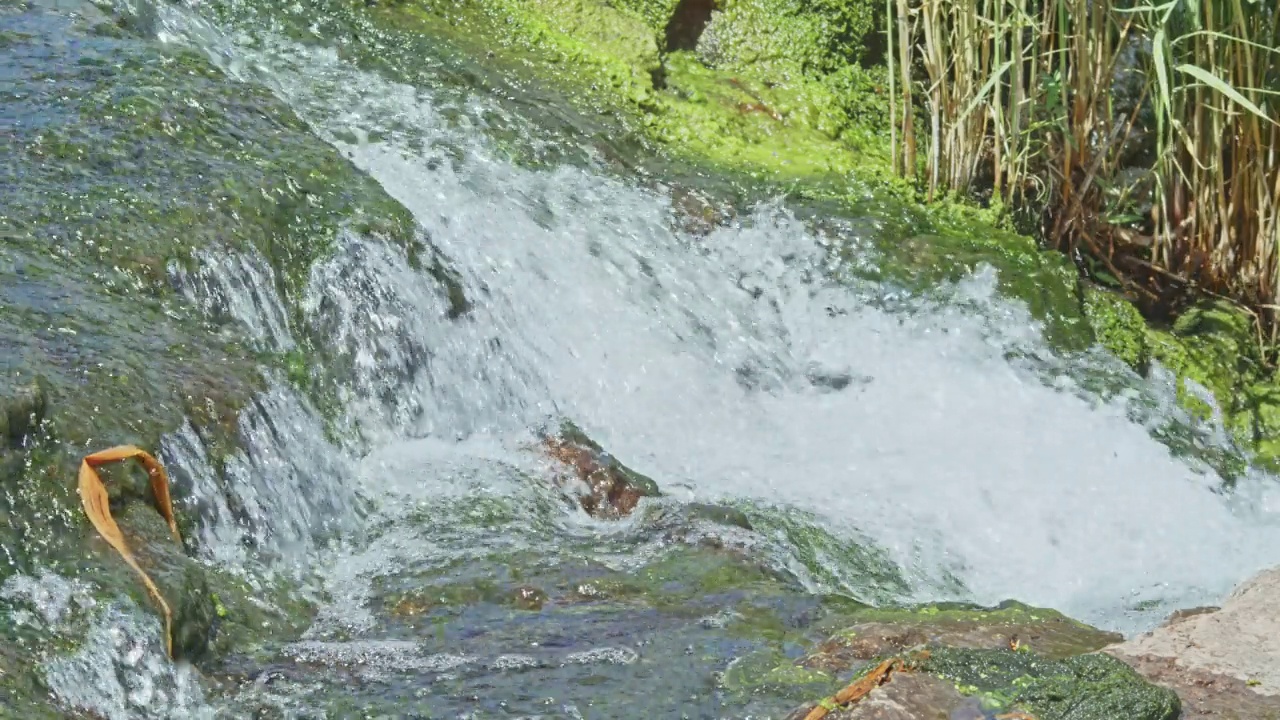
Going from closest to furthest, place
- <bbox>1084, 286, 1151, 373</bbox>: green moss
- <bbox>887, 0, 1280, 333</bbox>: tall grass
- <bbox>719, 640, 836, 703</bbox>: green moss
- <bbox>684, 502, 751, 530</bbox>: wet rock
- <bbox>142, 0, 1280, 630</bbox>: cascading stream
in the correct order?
1. <bbox>719, 640, 836, 703</bbox>: green moss
2. <bbox>684, 502, 751, 530</bbox>: wet rock
3. <bbox>142, 0, 1280, 630</bbox>: cascading stream
4. <bbox>887, 0, 1280, 333</bbox>: tall grass
5. <bbox>1084, 286, 1151, 373</bbox>: green moss

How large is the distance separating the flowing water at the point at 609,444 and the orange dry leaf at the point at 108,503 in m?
0.11

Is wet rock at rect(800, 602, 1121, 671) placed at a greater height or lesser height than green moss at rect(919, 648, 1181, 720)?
lesser

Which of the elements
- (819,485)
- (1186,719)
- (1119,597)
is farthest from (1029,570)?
(1186,719)

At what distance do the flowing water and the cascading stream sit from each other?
12 mm

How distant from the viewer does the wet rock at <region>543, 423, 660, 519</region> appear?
389 cm

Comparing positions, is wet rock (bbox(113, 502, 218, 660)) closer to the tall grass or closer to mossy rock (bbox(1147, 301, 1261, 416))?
the tall grass

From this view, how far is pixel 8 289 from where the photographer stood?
10.9 feet

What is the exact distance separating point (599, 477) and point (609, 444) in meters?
0.53

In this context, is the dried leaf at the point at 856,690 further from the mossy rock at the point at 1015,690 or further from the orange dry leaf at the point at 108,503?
the orange dry leaf at the point at 108,503

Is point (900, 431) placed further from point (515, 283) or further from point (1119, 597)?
point (515, 283)

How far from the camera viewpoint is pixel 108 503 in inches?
111

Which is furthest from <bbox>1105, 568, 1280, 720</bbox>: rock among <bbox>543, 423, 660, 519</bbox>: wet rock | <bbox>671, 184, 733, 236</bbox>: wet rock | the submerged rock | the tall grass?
<bbox>671, 184, 733, 236</bbox>: wet rock

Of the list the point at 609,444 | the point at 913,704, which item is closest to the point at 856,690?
the point at 913,704

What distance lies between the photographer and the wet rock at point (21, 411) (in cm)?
279
